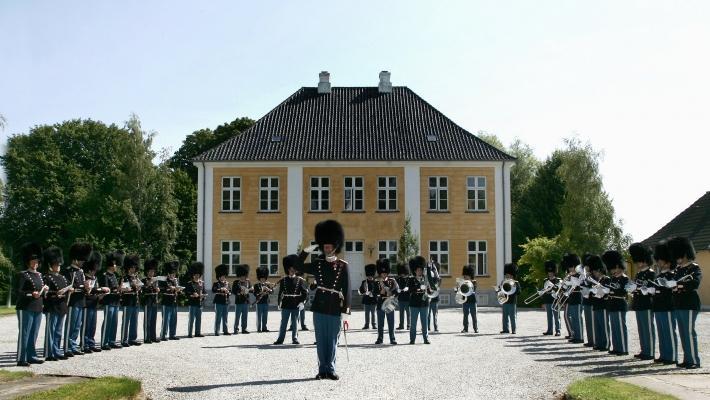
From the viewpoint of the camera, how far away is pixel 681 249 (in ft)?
45.8

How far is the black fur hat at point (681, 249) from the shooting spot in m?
13.9

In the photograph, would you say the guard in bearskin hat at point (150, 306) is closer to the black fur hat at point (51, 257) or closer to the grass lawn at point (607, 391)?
the black fur hat at point (51, 257)

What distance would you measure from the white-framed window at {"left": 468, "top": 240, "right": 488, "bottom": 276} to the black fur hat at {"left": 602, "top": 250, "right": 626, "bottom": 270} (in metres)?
23.1

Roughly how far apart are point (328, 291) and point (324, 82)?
33405 mm

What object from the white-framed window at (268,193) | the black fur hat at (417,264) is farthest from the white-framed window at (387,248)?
the black fur hat at (417,264)

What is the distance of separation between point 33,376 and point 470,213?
30.5m

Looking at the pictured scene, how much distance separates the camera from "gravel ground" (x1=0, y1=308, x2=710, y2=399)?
1078 centimetres

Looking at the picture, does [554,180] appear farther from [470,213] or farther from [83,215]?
[83,215]

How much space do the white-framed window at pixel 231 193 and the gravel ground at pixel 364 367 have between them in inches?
802

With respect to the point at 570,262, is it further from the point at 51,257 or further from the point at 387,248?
the point at 387,248

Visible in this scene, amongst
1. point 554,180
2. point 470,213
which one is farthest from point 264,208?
point 554,180

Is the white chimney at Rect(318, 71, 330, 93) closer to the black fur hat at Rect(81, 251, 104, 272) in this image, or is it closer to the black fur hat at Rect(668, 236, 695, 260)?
the black fur hat at Rect(81, 251, 104, 272)

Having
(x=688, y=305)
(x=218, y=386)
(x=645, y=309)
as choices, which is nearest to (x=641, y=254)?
(x=645, y=309)

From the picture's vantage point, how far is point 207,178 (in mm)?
39938
